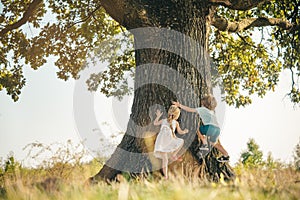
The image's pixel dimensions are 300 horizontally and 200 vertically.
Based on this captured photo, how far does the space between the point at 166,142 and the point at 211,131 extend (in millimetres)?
988

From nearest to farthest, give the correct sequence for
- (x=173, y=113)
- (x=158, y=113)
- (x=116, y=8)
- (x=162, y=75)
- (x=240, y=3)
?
(x=173, y=113), (x=158, y=113), (x=162, y=75), (x=116, y=8), (x=240, y=3)

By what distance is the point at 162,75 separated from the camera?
891 centimetres

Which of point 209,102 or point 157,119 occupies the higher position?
point 209,102

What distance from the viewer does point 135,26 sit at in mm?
9422

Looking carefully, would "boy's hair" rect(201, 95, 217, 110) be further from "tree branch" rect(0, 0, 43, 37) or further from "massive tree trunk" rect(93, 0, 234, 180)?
"tree branch" rect(0, 0, 43, 37)

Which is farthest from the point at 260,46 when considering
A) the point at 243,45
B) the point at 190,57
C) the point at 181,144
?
the point at 181,144

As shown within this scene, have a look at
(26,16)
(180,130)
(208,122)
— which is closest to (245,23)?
(208,122)

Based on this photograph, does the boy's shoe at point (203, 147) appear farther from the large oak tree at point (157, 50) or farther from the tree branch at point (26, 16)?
the tree branch at point (26, 16)

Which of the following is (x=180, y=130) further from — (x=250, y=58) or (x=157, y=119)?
(x=250, y=58)

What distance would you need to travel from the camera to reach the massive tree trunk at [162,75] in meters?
8.62

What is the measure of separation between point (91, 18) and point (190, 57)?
7.39 m

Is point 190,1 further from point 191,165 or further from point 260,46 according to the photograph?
point 260,46

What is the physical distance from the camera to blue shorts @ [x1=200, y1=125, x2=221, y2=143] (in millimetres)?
8555

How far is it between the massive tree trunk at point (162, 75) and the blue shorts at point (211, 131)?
19 cm
